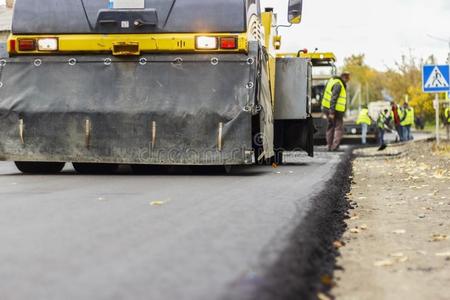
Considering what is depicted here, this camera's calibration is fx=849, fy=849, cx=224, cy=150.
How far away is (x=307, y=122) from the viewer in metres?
13.4

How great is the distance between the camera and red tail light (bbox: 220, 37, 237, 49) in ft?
34.1

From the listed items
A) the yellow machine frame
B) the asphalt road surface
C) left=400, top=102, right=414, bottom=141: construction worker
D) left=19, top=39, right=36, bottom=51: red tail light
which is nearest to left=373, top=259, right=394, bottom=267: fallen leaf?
the asphalt road surface

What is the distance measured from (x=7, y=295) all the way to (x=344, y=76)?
17.0 m

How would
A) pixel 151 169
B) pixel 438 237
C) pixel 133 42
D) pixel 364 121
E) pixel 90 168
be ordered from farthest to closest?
pixel 364 121 < pixel 90 168 < pixel 151 169 < pixel 133 42 < pixel 438 237

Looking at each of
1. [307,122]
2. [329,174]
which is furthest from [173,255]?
[307,122]

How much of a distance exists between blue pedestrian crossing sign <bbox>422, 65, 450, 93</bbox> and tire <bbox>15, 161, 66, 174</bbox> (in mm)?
12138

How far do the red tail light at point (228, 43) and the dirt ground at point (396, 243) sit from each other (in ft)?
7.58

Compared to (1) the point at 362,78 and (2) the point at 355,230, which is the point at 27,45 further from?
(1) the point at 362,78

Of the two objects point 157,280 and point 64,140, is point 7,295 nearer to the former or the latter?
point 157,280

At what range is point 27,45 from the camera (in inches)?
422

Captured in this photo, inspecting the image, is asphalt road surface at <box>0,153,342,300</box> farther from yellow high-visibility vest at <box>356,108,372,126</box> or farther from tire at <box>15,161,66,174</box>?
yellow high-visibility vest at <box>356,108,372,126</box>

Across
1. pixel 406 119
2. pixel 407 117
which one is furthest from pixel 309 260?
pixel 406 119

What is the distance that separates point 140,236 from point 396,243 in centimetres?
198

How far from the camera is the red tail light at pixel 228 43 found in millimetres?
10383
